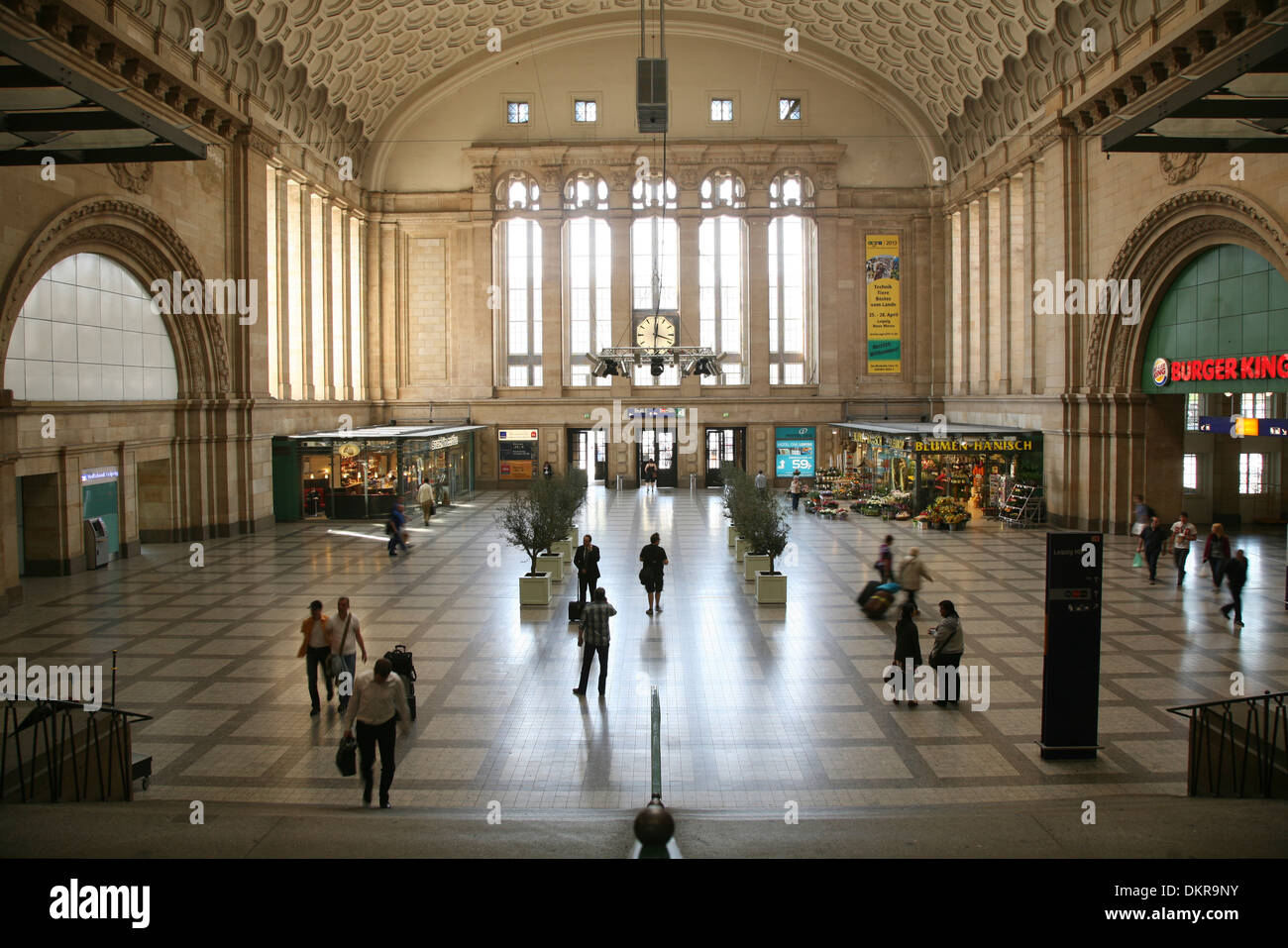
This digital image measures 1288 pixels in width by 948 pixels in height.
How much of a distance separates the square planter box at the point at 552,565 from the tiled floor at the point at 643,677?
27 centimetres

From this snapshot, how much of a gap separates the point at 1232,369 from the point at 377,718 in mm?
19020

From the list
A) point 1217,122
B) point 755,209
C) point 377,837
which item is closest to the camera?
point 377,837

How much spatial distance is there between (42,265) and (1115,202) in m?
23.2

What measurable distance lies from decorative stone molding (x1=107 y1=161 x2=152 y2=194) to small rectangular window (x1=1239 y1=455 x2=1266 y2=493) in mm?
28240

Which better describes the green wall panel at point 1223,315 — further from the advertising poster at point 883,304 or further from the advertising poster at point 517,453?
the advertising poster at point 517,453

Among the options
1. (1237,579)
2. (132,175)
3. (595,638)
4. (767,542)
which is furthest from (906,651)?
(132,175)

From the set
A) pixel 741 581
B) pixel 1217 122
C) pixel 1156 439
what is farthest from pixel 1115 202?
pixel 741 581

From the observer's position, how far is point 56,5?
17234 mm

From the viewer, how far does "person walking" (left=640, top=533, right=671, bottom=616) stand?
15.3 metres

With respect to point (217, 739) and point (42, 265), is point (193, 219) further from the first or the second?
point (217, 739)

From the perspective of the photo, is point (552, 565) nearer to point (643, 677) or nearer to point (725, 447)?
point (643, 677)

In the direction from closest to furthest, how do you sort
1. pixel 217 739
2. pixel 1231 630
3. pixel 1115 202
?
pixel 217 739
pixel 1231 630
pixel 1115 202

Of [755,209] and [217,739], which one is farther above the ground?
[755,209]

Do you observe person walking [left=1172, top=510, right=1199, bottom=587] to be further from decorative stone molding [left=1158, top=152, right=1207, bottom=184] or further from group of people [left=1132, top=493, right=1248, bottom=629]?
decorative stone molding [left=1158, top=152, right=1207, bottom=184]
